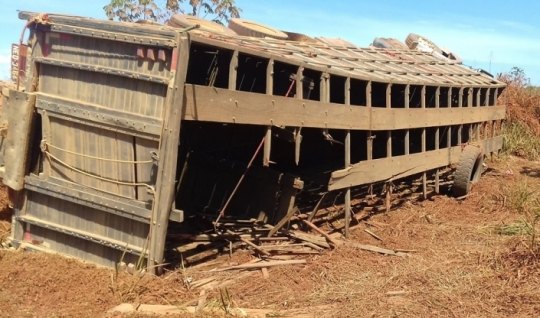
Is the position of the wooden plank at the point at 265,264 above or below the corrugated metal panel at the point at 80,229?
below

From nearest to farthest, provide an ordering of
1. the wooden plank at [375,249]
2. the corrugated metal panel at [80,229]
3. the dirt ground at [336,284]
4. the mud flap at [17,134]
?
1. the dirt ground at [336,284]
2. the corrugated metal panel at [80,229]
3. the mud flap at [17,134]
4. the wooden plank at [375,249]

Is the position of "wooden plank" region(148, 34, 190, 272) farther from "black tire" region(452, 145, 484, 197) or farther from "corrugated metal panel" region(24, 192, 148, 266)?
"black tire" region(452, 145, 484, 197)

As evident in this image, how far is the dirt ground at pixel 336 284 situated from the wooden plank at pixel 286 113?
1691 mm

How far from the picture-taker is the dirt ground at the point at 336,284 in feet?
17.2

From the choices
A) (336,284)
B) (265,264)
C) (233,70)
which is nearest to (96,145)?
(233,70)

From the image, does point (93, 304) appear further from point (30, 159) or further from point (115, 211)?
point (30, 159)

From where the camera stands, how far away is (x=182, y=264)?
5.88 m

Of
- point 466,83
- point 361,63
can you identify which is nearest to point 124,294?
point 361,63

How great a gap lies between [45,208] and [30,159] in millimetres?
580

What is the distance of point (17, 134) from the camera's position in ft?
19.9

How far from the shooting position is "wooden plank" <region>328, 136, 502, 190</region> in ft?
25.7

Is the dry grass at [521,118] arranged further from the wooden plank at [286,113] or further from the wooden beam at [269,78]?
the wooden beam at [269,78]

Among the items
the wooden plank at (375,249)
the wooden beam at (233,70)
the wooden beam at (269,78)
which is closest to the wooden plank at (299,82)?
the wooden beam at (269,78)

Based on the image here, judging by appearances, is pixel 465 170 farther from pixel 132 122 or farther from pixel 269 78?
pixel 132 122
